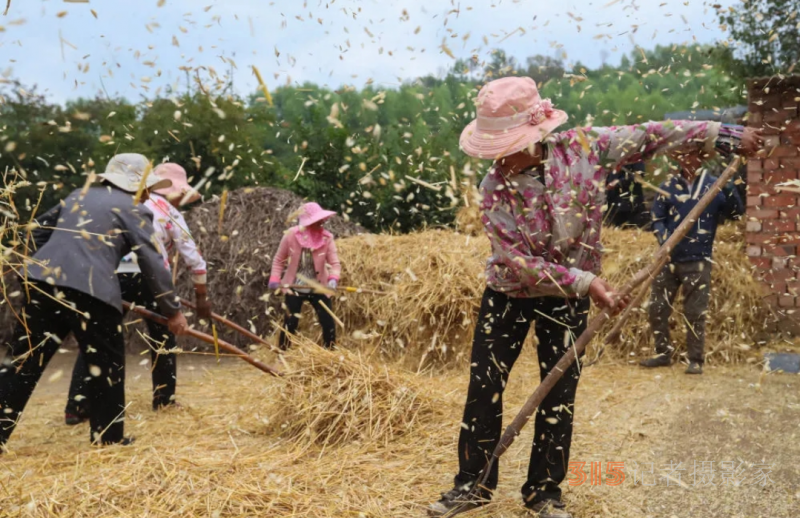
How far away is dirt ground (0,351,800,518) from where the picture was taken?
3090 millimetres

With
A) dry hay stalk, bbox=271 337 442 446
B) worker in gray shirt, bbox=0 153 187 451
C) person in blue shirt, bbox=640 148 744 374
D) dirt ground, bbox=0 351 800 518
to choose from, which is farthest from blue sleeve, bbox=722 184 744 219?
worker in gray shirt, bbox=0 153 187 451

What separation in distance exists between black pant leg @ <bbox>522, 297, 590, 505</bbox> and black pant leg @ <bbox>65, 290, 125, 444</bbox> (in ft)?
7.46

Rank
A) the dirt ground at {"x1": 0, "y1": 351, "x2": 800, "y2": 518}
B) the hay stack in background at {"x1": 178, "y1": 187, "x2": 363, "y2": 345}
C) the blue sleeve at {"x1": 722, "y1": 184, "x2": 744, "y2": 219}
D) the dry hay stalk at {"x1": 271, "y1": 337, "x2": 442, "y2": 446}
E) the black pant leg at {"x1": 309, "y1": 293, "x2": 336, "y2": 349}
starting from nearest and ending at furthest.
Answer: the dirt ground at {"x1": 0, "y1": 351, "x2": 800, "y2": 518}
the dry hay stalk at {"x1": 271, "y1": 337, "x2": 442, "y2": 446}
the blue sleeve at {"x1": 722, "y1": 184, "x2": 744, "y2": 219}
the black pant leg at {"x1": 309, "y1": 293, "x2": 336, "y2": 349}
the hay stack in background at {"x1": 178, "y1": 187, "x2": 363, "y2": 345}

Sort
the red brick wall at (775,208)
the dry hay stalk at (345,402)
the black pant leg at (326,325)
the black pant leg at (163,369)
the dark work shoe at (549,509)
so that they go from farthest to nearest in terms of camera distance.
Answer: the red brick wall at (775,208), the black pant leg at (326,325), the black pant leg at (163,369), the dry hay stalk at (345,402), the dark work shoe at (549,509)

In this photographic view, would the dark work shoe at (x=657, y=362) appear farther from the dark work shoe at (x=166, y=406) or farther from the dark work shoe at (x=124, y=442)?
the dark work shoe at (x=124, y=442)

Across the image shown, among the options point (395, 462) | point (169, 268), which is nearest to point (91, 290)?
point (169, 268)

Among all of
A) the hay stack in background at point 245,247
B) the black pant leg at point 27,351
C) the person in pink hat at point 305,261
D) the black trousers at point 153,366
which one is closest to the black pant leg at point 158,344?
the black trousers at point 153,366

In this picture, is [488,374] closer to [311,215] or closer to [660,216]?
[660,216]

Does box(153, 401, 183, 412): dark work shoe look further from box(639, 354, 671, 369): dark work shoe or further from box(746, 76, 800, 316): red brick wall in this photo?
box(746, 76, 800, 316): red brick wall

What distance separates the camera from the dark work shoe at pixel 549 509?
2.96 meters

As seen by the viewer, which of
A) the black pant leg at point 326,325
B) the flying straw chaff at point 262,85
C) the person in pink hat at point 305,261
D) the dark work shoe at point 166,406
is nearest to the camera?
the flying straw chaff at point 262,85

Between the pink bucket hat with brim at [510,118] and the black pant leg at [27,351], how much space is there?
2.34 metres

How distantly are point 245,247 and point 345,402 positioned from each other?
16.0 feet

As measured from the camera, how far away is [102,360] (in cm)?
404
